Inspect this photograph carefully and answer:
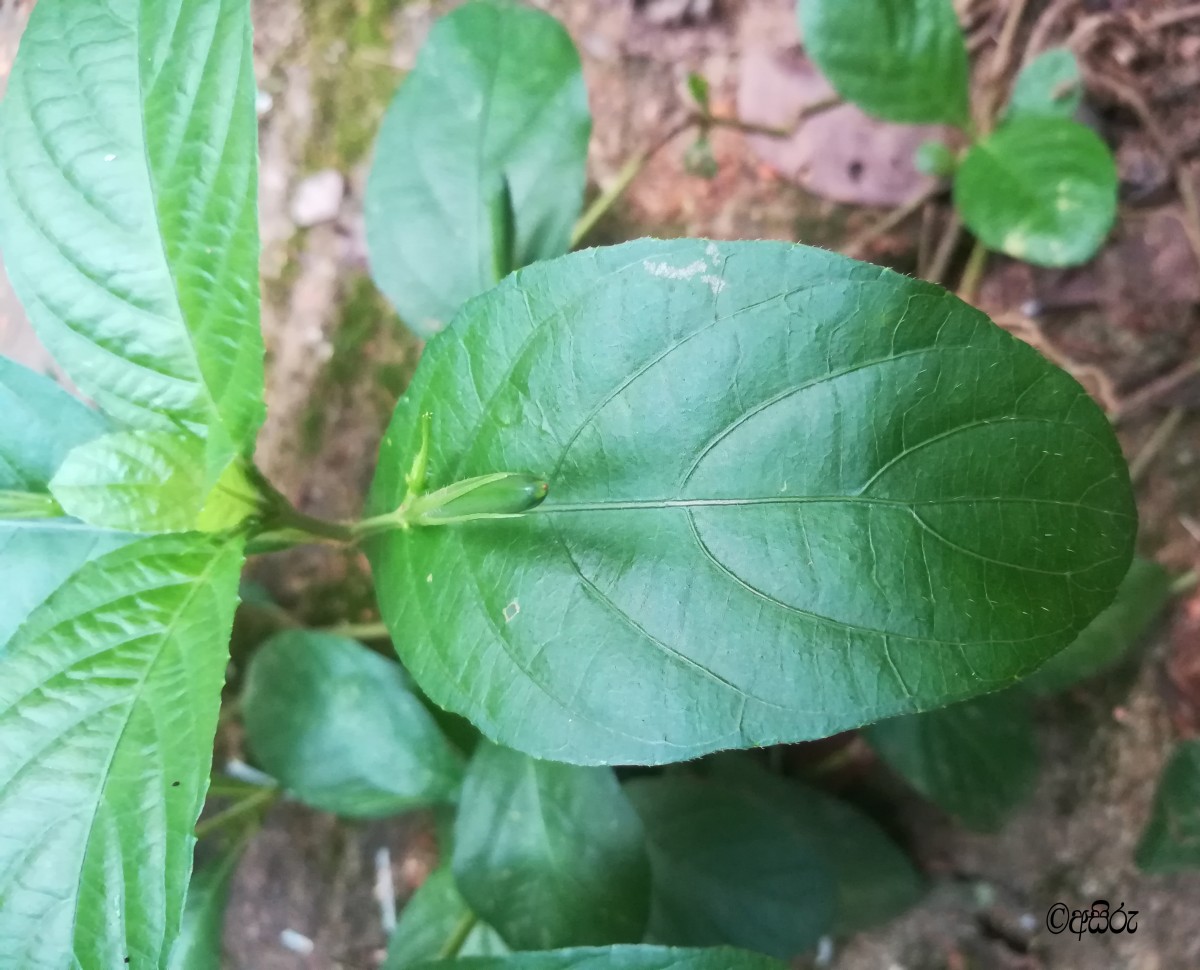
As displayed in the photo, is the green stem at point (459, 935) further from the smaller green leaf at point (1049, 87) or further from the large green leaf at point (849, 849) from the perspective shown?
the smaller green leaf at point (1049, 87)

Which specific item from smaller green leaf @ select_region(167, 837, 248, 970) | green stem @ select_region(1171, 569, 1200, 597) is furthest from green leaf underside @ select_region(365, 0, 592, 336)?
green stem @ select_region(1171, 569, 1200, 597)

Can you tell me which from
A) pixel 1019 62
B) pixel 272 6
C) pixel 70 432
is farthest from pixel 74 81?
pixel 1019 62

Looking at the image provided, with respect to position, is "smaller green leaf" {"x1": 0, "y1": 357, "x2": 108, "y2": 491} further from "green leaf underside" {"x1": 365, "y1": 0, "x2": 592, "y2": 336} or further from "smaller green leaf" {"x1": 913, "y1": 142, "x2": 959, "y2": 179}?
"smaller green leaf" {"x1": 913, "y1": 142, "x2": 959, "y2": 179}

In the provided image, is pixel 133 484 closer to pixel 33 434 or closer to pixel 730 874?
pixel 33 434

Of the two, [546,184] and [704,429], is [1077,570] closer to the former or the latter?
[704,429]

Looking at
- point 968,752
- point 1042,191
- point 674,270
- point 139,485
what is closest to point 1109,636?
point 968,752

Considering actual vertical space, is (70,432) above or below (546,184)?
below
